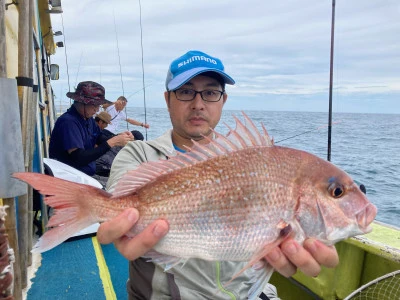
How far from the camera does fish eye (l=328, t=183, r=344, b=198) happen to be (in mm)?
1526

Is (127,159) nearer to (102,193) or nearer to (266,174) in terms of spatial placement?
(102,193)

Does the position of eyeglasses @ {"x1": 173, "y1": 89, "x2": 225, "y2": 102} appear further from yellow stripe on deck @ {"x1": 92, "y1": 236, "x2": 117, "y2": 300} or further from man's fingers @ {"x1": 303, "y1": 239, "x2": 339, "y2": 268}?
yellow stripe on deck @ {"x1": 92, "y1": 236, "x2": 117, "y2": 300}

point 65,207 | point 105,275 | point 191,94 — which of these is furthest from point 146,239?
point 105,275

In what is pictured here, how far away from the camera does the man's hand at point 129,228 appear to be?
1.48 meters

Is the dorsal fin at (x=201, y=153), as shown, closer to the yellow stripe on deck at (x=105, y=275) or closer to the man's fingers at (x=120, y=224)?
the man's fingers at (x=120, y=224)

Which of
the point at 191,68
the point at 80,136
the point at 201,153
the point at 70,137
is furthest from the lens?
the point at 80,136

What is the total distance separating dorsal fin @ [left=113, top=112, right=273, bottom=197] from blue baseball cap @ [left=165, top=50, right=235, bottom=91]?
26.7 inches

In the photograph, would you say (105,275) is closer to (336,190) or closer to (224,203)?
(224,203)

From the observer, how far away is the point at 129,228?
153 cm

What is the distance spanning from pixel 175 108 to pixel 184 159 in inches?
31.0

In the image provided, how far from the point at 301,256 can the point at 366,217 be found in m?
0.34

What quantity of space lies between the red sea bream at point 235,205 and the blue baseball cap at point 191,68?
0.72 m

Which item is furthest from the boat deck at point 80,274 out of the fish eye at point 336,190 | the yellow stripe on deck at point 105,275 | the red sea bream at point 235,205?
the fish eye at point 336,190

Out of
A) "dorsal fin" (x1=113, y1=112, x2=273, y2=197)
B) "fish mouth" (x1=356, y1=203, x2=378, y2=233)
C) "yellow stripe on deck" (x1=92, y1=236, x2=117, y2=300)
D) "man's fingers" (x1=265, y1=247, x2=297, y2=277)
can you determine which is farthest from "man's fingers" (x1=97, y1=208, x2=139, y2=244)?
"yellow stripe on deck" (x1=92, y1=236, x2=117, y2=300)
